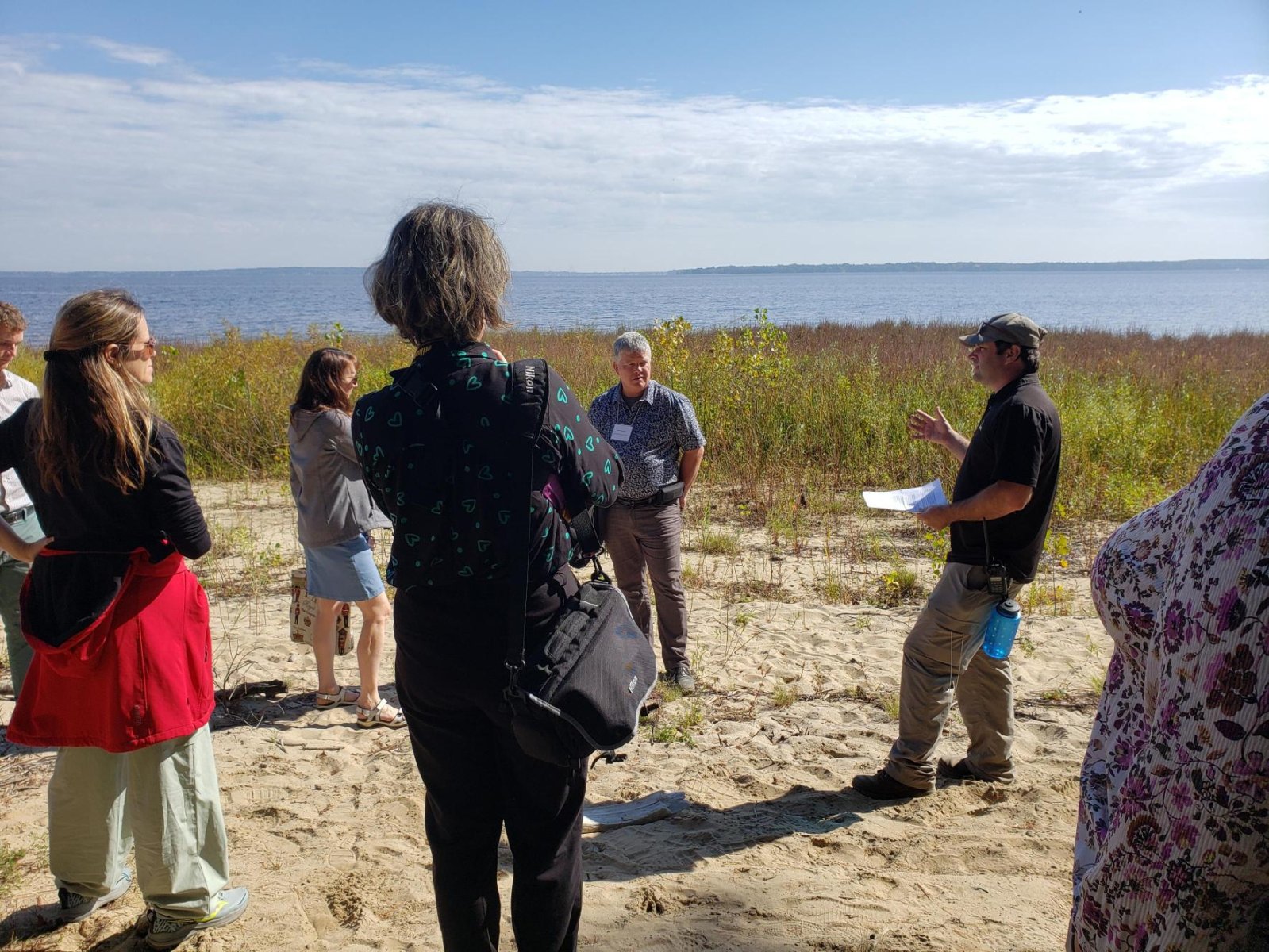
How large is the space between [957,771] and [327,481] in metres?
3.24

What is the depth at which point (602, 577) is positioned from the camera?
2.40 meters

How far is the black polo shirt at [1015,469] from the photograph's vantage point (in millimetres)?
3545

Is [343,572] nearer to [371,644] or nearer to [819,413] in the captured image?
[371,644]

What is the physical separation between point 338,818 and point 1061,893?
111 inches

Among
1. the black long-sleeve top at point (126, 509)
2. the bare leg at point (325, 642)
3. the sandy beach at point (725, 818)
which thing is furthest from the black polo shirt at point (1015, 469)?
the bare leg at point (325, 642)

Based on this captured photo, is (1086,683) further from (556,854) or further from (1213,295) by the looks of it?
(1213,295)

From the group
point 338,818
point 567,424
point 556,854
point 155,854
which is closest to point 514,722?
point 556,854

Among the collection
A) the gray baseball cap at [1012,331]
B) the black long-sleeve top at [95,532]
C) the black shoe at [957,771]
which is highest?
the gray baseball cap at [1012,331]

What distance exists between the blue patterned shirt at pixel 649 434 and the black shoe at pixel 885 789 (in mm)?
1842

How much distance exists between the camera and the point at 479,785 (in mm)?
2252

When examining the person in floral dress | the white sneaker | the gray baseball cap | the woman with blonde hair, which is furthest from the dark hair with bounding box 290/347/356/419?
the person in floral dress

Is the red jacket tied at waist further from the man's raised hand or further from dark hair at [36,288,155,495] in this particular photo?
the man's raised hand

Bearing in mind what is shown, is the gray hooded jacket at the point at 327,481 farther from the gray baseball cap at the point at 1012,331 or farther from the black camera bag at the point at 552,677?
the gray baseball cap at the point at 1012,331

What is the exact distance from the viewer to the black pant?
213 cm
